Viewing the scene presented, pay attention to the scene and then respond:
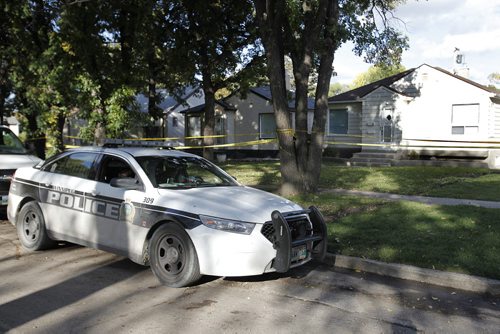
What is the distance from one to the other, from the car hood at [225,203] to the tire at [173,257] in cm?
28

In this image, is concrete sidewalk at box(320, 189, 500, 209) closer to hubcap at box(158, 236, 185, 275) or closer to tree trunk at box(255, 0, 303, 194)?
tree trunk at box(255, 0, 303, 194)

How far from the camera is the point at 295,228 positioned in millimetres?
5645

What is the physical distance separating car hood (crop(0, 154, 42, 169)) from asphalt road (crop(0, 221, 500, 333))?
3418 mm

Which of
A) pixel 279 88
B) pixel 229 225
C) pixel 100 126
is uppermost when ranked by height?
pixel 279 88

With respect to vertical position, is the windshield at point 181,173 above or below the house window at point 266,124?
below

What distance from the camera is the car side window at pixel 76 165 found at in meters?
6.63

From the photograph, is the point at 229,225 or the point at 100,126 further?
the point at 100,126

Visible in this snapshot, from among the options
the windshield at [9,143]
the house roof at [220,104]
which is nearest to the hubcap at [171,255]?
the windshield at [9,143]

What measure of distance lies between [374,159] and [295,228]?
17033mm

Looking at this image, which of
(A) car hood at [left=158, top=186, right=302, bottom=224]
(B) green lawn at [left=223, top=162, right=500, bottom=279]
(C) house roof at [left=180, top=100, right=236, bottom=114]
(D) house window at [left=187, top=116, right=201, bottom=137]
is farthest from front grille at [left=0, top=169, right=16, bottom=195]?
(D) house window at [left=187, top=116, right=201, bottom=137]

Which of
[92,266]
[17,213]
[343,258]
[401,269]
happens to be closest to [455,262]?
[401,269]

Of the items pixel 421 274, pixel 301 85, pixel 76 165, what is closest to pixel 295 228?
pixel 421 274

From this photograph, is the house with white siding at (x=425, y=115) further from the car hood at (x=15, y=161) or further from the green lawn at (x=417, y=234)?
the car hood at (x=15, y=161)

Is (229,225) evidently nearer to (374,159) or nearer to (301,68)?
(301,68)
